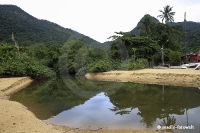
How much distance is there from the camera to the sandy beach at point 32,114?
706 cm

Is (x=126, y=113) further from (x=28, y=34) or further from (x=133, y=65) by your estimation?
(x=28, y=34)

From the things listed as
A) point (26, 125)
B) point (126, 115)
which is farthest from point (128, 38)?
point (26, 125)

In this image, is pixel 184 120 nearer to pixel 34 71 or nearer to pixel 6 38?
pixel 34 71

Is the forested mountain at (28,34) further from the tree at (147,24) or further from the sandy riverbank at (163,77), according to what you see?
the sandy riverbank at (163,77)

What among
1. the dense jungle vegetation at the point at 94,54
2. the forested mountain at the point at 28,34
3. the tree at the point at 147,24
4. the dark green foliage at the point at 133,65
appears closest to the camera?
the dark green foliage at the point at 133,65

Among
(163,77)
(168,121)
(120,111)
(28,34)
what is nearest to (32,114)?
(120,111)

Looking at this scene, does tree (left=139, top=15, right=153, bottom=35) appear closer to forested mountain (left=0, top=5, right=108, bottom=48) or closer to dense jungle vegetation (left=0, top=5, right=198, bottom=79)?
dense jungle vegetation (left=0, top=5, right=198, bottom=79)

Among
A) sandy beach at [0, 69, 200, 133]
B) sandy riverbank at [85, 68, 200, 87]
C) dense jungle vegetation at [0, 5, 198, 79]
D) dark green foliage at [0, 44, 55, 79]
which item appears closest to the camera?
sandy beach at [0, 69, 200, 133]

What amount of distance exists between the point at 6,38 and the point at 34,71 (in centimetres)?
2698

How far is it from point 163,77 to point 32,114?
14.0 metres

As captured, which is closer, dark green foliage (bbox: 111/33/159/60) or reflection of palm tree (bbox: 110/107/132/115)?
reflection of palm tree (bbox: 110/107/132/115)

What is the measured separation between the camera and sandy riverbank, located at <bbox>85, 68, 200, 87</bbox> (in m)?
16.6

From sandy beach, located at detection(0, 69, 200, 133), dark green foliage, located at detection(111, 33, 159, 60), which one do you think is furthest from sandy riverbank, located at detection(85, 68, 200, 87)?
dark green foliage, located at detection(111, 33, 159, 60)

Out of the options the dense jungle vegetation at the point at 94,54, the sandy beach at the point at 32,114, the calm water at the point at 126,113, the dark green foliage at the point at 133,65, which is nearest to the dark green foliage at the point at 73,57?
the dense jungle vegetation at the point at 94,54
